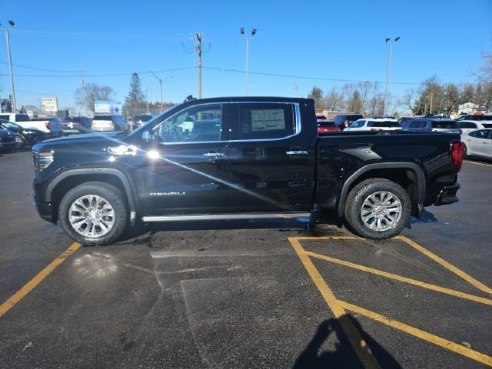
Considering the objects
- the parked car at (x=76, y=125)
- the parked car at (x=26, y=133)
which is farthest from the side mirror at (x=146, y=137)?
the parked car at (x=76, y=125)

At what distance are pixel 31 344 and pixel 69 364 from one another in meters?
0.47

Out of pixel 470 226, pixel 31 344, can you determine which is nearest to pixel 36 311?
pixel 31 344

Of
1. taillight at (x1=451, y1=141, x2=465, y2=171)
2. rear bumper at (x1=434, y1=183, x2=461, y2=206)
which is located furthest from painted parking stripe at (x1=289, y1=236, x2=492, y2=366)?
taillight at (x1=451, y1=141, x2=465, y2=171)

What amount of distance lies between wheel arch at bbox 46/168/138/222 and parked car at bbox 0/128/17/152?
15.3 m

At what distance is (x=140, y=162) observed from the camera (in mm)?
5066

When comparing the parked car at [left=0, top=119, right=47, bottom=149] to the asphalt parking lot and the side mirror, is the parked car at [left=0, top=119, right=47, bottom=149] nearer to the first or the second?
the asphalt parking lot

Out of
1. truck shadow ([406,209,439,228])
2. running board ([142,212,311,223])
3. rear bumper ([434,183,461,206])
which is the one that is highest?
rear bumper ([434,183,461,206])

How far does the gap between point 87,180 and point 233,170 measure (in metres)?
1.98

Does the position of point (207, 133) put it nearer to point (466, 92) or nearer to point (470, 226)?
point (470, 226)

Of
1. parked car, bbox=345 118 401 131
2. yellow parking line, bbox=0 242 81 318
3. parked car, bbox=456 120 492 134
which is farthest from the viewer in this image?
parked car, bbox=345 118 401 131

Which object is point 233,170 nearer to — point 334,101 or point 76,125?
point 76,125

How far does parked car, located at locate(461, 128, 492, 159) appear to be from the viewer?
51.8 feet

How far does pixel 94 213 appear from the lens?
5219mm

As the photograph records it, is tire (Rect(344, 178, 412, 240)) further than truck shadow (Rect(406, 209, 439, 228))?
No
